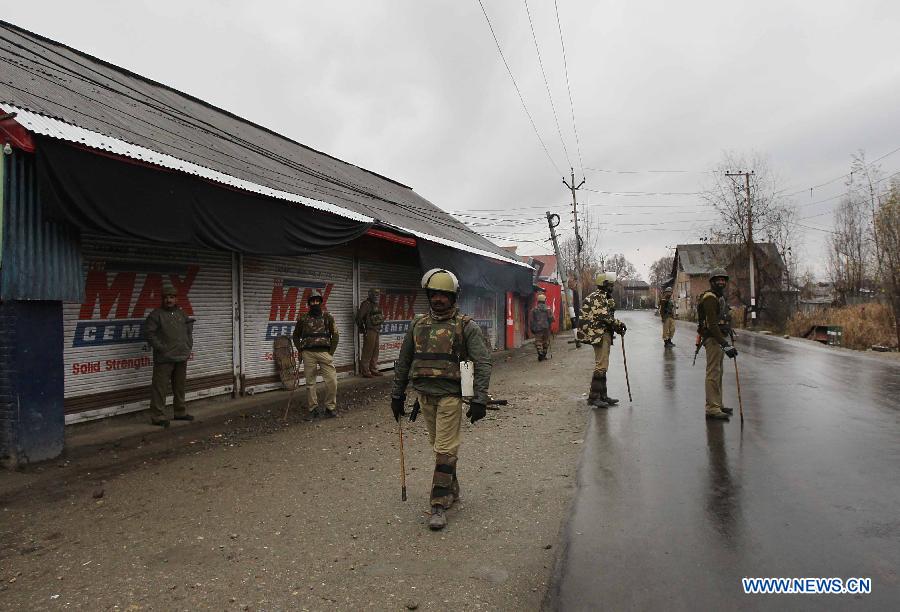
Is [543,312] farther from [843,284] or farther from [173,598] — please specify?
[843,284]

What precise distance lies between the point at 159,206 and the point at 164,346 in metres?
1.87

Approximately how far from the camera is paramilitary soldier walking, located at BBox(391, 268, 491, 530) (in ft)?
13.4

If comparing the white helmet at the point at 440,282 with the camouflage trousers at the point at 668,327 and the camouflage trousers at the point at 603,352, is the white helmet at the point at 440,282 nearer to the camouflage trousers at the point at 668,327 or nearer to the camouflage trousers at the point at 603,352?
the camouflage trousers at the point at 603,352

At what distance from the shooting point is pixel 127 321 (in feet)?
22.6

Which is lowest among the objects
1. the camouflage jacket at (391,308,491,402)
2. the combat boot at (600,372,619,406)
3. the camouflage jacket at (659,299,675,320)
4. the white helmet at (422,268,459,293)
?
the combat boot at (600,372,619,406)

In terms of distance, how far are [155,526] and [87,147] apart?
141 inches

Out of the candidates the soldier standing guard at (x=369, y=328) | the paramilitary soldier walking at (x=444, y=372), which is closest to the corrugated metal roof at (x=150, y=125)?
Answer: the soldier standing guard at (x=369, y=328)

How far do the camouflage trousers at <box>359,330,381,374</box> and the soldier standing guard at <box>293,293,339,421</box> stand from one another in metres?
3.32

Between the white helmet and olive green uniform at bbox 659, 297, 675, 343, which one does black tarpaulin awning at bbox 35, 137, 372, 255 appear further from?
olive green uniform at bbox 659, 297, 675, 343

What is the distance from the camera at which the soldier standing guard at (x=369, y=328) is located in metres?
11.1

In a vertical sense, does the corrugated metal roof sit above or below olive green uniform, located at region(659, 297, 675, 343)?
above

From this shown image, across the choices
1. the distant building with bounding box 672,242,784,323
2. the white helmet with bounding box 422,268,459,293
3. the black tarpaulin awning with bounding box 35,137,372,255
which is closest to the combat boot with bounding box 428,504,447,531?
the white helmet with bounding box 422,268,459,293

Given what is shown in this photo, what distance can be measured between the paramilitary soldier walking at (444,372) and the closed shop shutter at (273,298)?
537cm

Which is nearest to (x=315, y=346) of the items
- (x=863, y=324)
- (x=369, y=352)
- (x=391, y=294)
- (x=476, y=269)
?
(x=369, y=352)
